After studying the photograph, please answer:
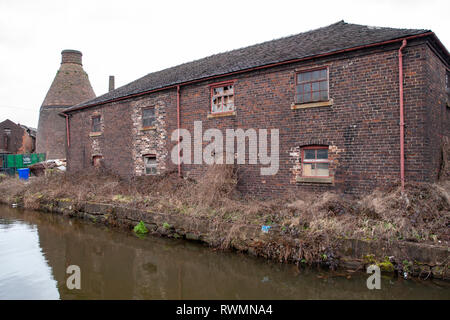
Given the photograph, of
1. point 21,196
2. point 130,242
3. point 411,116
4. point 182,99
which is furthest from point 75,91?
point 411,116

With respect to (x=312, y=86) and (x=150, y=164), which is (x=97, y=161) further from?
(x=312, y=86)

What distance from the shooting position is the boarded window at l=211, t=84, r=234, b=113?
36.6ft

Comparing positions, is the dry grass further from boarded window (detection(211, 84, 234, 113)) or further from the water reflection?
the water reflection

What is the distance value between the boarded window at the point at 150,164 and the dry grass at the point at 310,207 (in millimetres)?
1041

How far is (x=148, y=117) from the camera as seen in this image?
45.4 ft

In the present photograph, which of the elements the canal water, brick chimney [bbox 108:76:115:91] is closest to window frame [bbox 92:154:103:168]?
the canal water

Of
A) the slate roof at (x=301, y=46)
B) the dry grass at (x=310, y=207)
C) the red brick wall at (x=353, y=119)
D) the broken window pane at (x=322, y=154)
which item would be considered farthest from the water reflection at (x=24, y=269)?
the slate roof at (x=301, y=46)

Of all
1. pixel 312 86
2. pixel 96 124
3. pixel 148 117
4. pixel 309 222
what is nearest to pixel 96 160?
pixel 96 124

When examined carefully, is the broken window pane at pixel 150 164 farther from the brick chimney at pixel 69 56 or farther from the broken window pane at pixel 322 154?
the brick chimney at pixel 69 56

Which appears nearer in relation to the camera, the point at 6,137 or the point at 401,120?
the point at 401,120

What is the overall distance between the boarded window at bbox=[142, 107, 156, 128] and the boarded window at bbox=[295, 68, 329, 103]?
6828 millimetres

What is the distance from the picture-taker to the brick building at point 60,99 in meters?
29.6

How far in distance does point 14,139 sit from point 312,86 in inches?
1718
